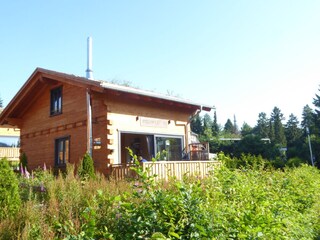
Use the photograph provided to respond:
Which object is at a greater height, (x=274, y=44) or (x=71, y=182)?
(x=274, y=44)

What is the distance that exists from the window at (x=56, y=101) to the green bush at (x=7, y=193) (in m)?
10.2

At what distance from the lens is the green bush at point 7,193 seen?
187 inches

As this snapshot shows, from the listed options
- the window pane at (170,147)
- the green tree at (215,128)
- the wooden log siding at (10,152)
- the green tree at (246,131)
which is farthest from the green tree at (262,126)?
the window pane at (170,147)

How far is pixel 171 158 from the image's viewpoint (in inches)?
580

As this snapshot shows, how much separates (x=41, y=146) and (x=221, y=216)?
14.1 m

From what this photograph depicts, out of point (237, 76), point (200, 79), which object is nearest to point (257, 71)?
point (237, 76)

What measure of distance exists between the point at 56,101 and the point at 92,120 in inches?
149

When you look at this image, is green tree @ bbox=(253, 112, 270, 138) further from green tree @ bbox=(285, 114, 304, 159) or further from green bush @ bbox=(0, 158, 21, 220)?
green bush @ bbox=(0, 158, 21, 220)

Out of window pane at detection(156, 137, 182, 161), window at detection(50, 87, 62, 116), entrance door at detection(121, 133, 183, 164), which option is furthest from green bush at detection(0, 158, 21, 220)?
window at detection(50, 87, 62, 116)

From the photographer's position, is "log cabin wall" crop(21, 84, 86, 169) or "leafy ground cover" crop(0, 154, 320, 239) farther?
"log cabin wall" crop(21, 84, 86, 169)

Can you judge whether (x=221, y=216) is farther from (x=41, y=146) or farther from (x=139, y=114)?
(x=41, y=146)

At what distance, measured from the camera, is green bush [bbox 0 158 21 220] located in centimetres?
475

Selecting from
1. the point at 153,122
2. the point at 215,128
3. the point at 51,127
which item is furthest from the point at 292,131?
the point at 51,127

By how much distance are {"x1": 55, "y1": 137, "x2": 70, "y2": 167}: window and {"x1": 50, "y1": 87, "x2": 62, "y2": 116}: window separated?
5.08 feet
